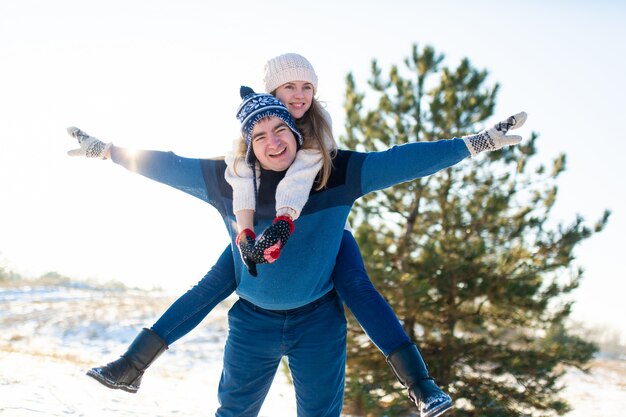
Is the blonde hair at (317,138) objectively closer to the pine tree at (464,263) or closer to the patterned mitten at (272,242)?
the patterned mitten at (272,242)

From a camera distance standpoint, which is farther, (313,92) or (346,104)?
(346,104)

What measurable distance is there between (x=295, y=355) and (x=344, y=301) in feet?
1.03

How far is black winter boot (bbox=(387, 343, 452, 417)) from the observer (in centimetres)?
197

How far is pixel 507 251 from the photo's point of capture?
6.30 metres

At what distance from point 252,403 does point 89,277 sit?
21.2 meters

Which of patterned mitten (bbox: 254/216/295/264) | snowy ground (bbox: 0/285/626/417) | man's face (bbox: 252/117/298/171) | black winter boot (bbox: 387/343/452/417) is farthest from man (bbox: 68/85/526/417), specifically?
snowy ground (bbox: 0/285/626/417)

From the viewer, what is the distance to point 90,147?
2566mm

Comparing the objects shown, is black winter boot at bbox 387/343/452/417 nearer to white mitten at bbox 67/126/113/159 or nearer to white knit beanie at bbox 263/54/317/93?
white knit beanie at bbox 263/54/317/93

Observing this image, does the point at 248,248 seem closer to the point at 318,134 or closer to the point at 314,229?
the point at 314,229

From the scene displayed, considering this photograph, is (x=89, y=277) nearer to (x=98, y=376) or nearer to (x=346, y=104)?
(x=346, y=104)

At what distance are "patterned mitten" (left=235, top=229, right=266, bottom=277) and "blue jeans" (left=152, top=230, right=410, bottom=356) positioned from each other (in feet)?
1.35

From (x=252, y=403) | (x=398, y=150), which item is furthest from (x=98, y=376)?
(x=398, y=150)

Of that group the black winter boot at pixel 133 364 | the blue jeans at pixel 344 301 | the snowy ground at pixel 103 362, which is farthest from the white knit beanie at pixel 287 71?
the snowy ground at pixel 103 362

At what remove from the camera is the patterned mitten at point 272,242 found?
2088 mm
